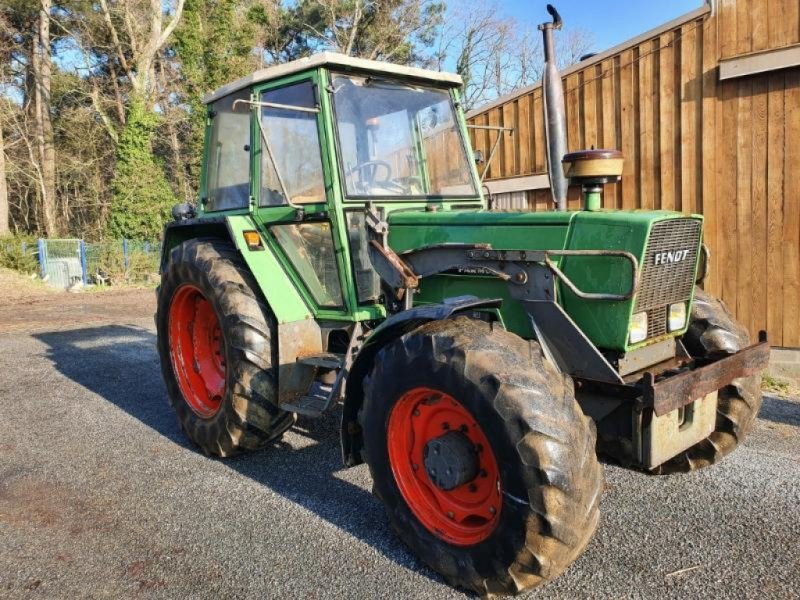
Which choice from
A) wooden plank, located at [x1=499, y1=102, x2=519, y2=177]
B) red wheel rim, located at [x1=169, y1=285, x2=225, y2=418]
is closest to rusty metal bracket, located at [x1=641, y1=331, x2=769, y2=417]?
red wheel rim, located at [x1=169, y1=285, x2=225, y2=418]

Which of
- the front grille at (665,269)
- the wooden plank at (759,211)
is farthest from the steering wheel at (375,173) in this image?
the wooden plank at (759,211)

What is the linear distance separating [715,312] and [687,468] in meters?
0.87

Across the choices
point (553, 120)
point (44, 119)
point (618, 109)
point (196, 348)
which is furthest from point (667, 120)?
point (44, 119)

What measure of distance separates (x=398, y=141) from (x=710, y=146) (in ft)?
13.2

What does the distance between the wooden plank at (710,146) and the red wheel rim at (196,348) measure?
5042 millimetres

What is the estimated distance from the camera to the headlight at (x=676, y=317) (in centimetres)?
326

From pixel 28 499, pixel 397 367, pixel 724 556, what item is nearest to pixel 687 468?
pixel 724 556

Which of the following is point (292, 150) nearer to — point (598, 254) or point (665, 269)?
point (598, 254)

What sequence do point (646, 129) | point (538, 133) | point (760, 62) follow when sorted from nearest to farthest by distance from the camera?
point (760, 62) → point (646, 129) → point (538, 133)

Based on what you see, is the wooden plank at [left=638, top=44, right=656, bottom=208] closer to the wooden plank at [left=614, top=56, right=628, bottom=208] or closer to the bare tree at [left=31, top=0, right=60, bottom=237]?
the wooden plank at [left=614, top=56, right=628, bottom=208]

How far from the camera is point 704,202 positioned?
6730 millimetres

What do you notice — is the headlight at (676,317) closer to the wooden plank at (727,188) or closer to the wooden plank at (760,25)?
the wooden plank at (727,188)

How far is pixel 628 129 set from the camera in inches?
285

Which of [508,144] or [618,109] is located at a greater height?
[618,109]
